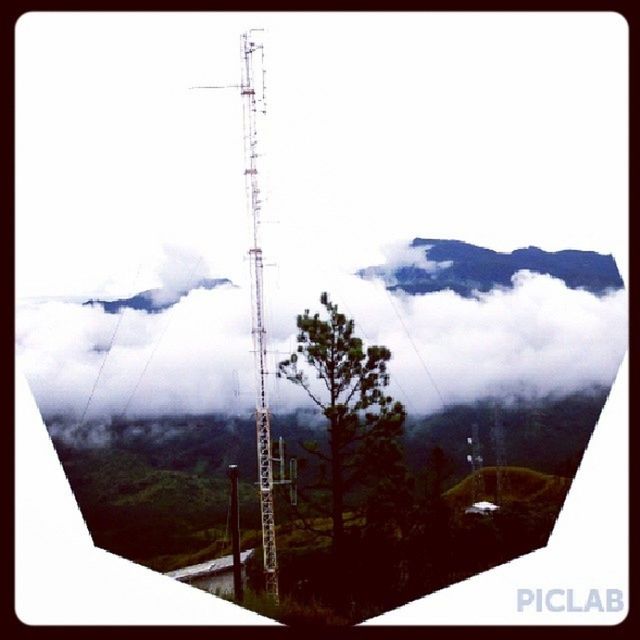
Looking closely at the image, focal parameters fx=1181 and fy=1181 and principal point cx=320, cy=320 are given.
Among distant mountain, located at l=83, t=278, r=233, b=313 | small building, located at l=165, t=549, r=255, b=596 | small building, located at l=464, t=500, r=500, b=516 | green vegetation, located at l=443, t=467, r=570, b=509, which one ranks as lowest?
small building, located at l=165, t=549, r=255, b=596

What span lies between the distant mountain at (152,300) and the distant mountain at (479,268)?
3.29 feet

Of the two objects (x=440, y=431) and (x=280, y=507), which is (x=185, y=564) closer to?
(x=280, y=507)

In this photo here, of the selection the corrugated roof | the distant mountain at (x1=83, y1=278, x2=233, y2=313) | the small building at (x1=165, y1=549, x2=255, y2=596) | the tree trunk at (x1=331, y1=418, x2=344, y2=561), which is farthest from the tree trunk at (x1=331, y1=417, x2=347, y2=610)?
the distant mountain at (x1=83, y1=278, x2=233, y2=313)

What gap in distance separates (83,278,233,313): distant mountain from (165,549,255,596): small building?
64.0 inches

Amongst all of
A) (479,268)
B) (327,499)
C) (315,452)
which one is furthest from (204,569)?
(479,268)

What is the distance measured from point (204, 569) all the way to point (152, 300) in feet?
5.66

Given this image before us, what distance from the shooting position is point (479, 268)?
7.50m

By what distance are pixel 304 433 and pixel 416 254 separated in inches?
51.4

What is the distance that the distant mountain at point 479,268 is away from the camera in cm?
732

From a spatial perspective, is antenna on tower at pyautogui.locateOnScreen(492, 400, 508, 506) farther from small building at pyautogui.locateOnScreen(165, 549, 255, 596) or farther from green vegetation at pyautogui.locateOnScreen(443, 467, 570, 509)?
small building at pyautogui.locateOnScreen(165, 549, 255, 596)

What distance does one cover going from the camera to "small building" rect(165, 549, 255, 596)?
7375mm

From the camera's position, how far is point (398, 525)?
7.39 metres

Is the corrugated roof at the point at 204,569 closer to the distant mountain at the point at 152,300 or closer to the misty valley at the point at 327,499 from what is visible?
the misty valley at the point at 327,499

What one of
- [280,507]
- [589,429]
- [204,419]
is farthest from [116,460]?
[589,429]
